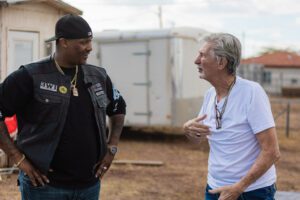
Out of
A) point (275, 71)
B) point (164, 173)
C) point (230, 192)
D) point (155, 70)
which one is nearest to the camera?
point (230, 192)

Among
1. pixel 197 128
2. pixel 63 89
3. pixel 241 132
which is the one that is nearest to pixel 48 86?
pixel 63 89

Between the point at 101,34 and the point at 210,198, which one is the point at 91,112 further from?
the point at 101,34

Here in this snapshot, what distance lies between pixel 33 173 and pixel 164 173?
5.79 meters

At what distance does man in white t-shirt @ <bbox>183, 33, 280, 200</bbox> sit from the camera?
109 inches

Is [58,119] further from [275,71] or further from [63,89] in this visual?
[275,71]

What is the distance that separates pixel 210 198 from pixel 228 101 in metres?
0.58

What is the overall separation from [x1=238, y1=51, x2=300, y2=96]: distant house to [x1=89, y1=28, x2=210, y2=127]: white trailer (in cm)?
2835

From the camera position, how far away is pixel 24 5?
8.45 meters

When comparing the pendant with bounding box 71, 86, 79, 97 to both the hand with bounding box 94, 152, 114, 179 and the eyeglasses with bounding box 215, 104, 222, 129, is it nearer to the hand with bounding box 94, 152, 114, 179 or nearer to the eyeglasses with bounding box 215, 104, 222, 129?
the hand with bounding box 94, 152, 114, 179

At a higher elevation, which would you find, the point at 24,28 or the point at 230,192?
the point at 24,28

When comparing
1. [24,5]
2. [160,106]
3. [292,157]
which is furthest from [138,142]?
[24,5]

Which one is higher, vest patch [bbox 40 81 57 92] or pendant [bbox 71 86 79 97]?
vest patch [bbox 40 81 57 92]

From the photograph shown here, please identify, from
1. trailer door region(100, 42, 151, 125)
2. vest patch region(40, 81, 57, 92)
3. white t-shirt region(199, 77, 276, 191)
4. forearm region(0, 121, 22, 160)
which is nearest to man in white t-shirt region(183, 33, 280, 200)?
white t-shirt region(199, 77, 276, 191)

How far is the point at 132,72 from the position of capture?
1187 cm
